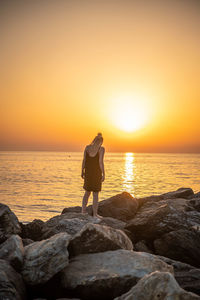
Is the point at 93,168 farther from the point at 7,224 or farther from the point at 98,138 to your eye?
the point at 7,224

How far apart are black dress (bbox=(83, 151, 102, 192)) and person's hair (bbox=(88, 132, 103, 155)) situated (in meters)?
0.20

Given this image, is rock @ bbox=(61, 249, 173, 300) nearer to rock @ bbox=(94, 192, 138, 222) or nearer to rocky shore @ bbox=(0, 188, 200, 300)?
rocky shore @ bbox=(0, 188, 200, 300)

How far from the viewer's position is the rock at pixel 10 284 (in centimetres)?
373

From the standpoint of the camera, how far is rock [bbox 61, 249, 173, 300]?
4.16 m

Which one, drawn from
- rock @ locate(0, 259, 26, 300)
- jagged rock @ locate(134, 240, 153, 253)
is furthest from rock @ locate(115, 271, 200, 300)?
jagged rock @ locate(134, 240, 153, 253)

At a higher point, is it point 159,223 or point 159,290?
point 159,290

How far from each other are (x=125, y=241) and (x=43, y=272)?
5.78ft

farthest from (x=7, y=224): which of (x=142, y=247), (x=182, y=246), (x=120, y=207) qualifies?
(x=120, y=207)

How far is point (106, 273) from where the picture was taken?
14.0 feet

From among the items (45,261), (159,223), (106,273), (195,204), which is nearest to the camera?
(106,273)

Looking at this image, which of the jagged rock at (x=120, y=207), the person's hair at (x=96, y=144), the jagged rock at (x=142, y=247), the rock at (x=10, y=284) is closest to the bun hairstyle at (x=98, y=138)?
the person's hair at (x=96, y=144)

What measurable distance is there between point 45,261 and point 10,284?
1.99 feet

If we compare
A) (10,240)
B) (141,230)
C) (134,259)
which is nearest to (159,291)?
(134,259)

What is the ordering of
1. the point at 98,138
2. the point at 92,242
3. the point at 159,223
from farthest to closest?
the point at 98,138 < the point at 159,223 < the point at 92,242
